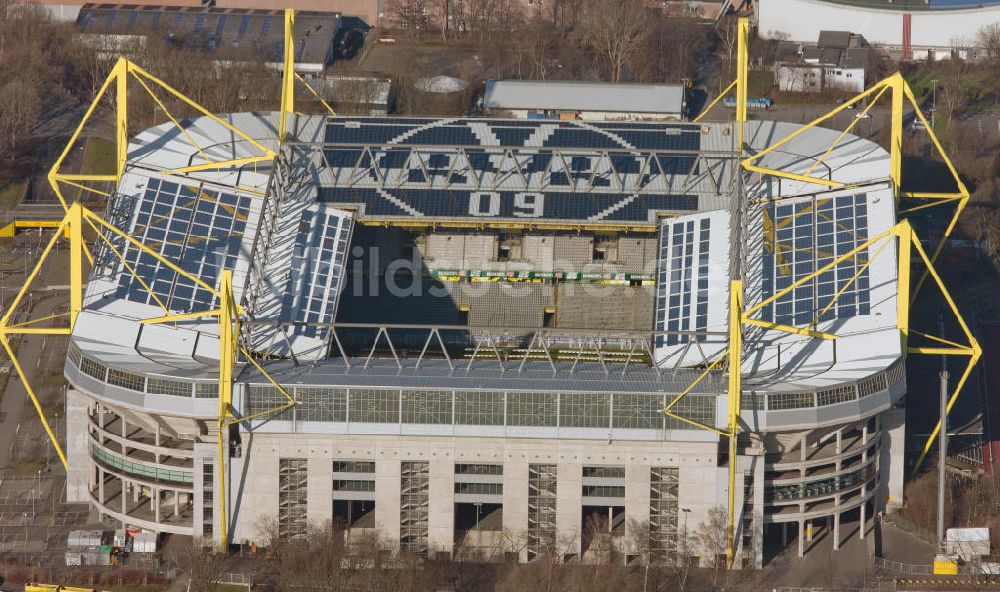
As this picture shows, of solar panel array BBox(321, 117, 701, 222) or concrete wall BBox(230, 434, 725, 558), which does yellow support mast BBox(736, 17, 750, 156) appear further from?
concrete wall BBox(230, 434, 725, 558)

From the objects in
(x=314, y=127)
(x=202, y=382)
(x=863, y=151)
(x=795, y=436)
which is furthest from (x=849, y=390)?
(x=314, y=127)

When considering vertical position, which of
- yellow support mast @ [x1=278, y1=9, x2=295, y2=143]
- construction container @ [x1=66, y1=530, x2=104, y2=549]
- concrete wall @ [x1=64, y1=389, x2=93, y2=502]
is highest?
yellow support mast @ [x1=278, y1=9, x2=295, y2=143]

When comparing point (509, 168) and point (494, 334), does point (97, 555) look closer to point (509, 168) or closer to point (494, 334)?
point (494, 334)

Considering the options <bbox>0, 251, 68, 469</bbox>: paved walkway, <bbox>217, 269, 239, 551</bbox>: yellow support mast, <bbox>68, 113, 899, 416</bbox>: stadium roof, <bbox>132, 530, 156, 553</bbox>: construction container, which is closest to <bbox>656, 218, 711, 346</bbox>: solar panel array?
<bbox>68, 113, 899, 416</bbox>: stadium roof

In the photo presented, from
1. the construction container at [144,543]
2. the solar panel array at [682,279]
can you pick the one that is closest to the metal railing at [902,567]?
the solar panel array at [682,279]

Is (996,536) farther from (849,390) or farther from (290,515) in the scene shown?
(290,515)

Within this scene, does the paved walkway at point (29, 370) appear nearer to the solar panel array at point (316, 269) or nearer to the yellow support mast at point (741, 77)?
the solar panel array at point (316, 269)

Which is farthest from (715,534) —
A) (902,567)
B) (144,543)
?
(144,543)
